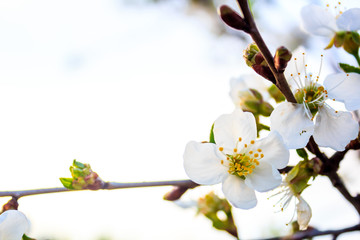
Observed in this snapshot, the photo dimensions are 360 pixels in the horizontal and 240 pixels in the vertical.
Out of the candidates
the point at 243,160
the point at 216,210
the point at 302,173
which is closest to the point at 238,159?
the point at 243,160

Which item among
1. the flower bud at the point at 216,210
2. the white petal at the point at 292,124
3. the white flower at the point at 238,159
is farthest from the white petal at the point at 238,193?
the flower bud at the point at 216,210

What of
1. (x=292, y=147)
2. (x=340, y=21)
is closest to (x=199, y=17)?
(x=340, y=21)

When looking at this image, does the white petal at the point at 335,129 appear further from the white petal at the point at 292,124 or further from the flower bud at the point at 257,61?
the flower bud at the point at 257,61

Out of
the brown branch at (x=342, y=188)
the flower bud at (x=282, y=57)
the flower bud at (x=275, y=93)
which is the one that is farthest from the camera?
the flower bud at (x=275, y=93)

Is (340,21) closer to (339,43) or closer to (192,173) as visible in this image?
(339,43)

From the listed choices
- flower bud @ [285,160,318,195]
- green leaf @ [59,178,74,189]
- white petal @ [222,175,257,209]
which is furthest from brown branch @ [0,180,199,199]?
flower bud @ [285,160,318,195]

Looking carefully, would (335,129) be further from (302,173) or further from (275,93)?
(275,93)

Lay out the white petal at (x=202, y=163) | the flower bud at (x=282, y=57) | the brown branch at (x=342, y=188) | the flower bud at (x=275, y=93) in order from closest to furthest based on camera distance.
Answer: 1. the flower bud at (x=282, y=57)
2. the white petal at (x=202, y=163)
3. the brown branch at (x=342, y=188)
4. the flower bud at (x=275, y=93)
